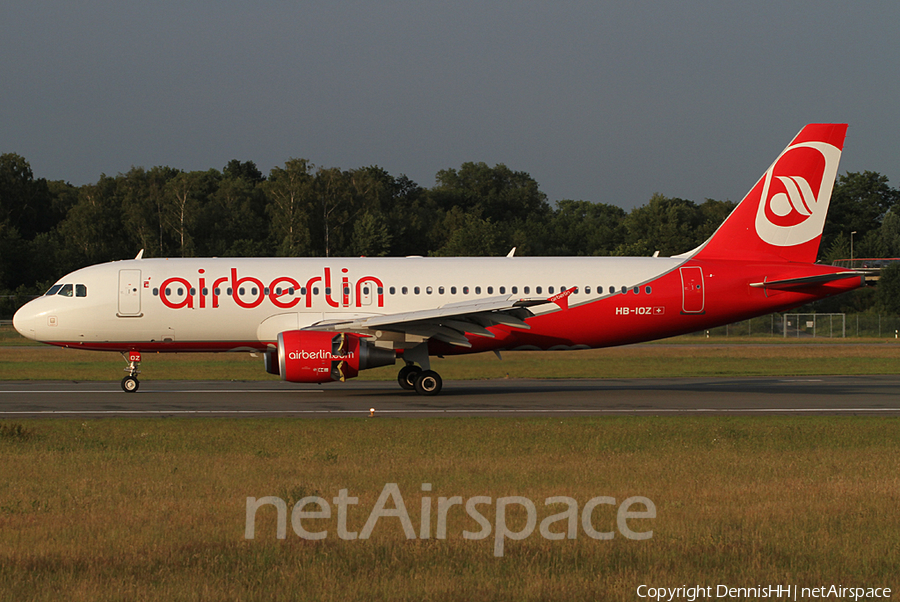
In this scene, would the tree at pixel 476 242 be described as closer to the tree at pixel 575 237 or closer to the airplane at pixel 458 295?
the tree at pixel 575 237

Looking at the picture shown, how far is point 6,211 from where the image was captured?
90.8 metres

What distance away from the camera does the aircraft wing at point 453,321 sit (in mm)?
21734

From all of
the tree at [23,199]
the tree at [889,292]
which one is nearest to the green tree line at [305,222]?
the tree at [23,199]

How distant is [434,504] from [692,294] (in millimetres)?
16810

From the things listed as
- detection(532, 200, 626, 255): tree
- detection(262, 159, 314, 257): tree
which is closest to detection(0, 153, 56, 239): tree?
detection(262, 159, 314, 257): tree

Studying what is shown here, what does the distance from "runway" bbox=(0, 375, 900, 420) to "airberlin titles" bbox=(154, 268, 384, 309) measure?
7.79 ft

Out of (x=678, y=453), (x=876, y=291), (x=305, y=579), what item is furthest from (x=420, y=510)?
(x=876, y=291)

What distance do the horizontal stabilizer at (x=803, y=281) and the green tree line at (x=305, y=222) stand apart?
170 feet

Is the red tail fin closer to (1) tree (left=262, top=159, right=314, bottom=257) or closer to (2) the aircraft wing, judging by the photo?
(2) the aircraft wing

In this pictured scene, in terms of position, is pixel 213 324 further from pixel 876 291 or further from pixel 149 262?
pixel 876 291

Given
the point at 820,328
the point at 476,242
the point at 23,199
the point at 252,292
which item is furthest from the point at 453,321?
the point at 23,199

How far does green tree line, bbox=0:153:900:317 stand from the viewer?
79.4m

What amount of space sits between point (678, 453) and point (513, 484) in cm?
354

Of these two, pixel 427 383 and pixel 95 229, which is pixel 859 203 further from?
pixel 427 383
